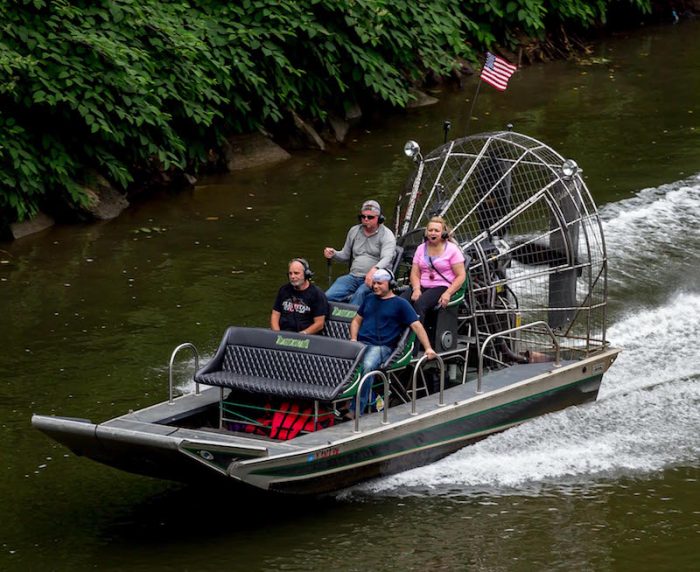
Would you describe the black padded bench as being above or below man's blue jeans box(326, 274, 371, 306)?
below

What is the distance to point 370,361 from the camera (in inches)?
485

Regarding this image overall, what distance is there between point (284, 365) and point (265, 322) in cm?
440

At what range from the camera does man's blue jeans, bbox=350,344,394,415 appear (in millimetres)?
12234

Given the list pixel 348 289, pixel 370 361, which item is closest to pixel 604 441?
pixel 370 361

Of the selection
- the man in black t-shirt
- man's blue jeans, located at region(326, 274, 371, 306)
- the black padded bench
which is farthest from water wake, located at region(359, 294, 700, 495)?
man's blue jeans, located at region(326, 274, 371, 306)

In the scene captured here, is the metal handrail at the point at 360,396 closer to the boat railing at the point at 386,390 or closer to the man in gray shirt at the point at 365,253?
the boat railing at the point at 386,390

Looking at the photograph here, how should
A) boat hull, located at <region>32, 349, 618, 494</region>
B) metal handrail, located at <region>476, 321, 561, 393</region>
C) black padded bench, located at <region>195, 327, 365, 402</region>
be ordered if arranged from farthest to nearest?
1. metal handrail, located at <region>476, 321, 561, 393</region>
2. black padded bench, located at <region>195, 327, 365, 402</region>
3. boat hull, located at <region>32, 349, 618, 494</region>

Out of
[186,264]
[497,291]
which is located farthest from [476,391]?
[186,264]

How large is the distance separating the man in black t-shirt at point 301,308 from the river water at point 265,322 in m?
1.68

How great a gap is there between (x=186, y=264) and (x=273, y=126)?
6.83 meters

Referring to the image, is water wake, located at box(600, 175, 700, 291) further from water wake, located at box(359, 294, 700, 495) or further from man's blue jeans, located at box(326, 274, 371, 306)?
man's blue jeans, located at box(326, 274, 371, 306)

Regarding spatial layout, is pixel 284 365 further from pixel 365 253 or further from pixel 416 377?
pixel 365 253

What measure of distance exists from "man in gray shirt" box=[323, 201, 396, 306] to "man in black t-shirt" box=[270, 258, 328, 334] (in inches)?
39.0

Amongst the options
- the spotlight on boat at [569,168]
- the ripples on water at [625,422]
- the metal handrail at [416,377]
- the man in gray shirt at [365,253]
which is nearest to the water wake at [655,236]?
the ripples on water at [625,422]
